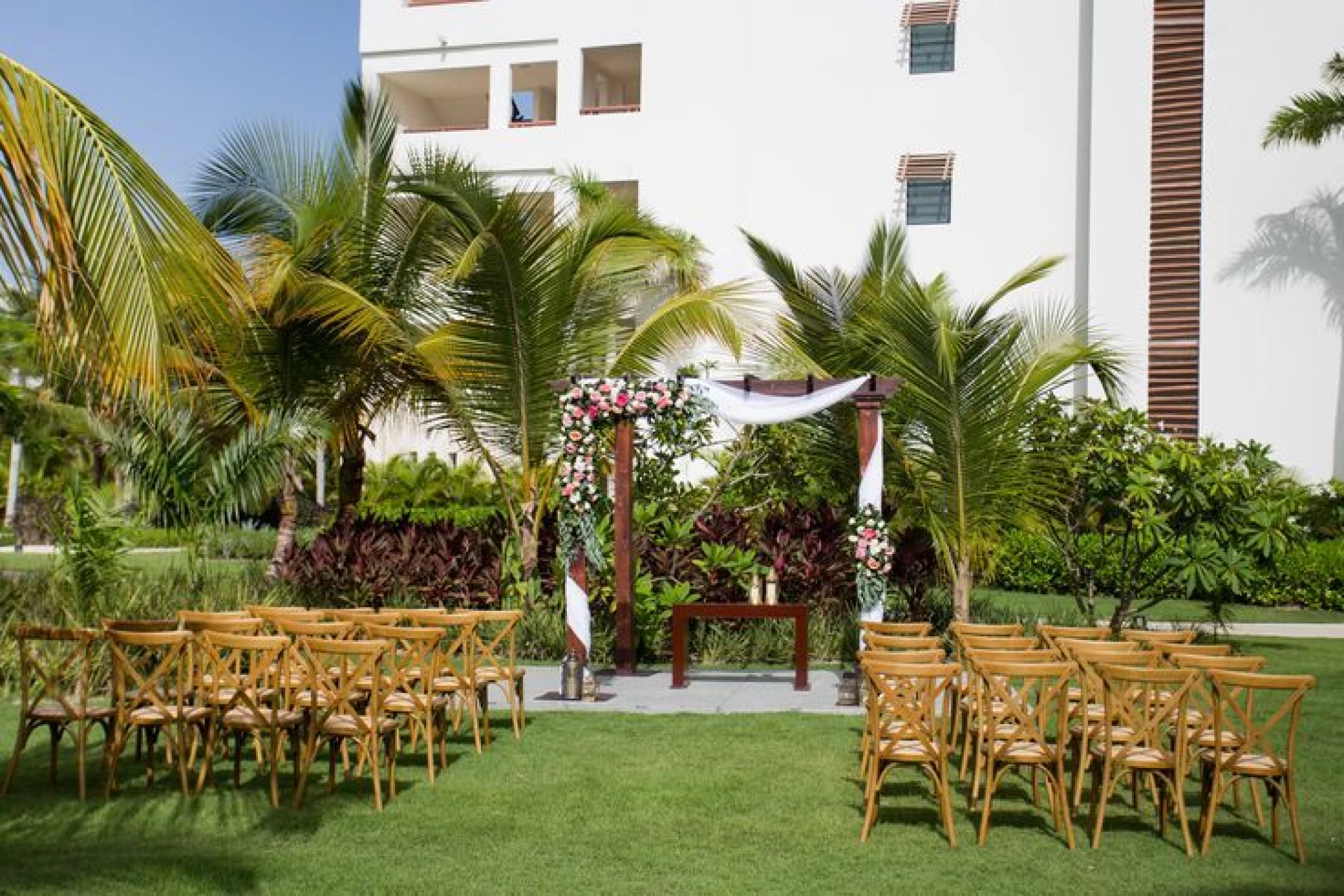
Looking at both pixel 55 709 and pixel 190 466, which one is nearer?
pixel 55 709

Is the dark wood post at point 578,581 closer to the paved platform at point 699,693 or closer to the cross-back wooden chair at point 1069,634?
the paved platform at point 699,693

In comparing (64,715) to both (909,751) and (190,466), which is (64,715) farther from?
(190,466)

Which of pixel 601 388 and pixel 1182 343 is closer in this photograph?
pixel 601 388

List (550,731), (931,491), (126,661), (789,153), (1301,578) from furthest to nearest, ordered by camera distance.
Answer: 1. (789,153)
2. (1301,578)
3. (931,491)
4. (550,731)
5. (126,661)

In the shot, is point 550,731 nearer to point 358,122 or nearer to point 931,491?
point 931,491

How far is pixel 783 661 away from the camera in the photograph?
49.9ft

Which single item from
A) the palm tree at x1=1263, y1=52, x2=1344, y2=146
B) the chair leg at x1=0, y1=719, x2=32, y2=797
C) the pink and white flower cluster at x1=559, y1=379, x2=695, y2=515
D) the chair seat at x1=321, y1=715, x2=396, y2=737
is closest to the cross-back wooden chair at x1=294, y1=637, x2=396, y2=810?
the chair seat at x1=321, y1=715, x2=396, y2=737

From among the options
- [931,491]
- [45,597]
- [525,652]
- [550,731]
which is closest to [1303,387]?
[931,491]

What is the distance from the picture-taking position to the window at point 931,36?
27.4 m

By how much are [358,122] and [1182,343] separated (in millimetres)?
15562

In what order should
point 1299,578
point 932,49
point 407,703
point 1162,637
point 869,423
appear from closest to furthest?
point 407,703, point 1162,637, point 869,423, point 1299,578, point 932,49

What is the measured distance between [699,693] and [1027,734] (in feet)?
18.0

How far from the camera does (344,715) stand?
8602mm

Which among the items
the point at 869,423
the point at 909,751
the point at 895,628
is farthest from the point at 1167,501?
the point at 909,751
